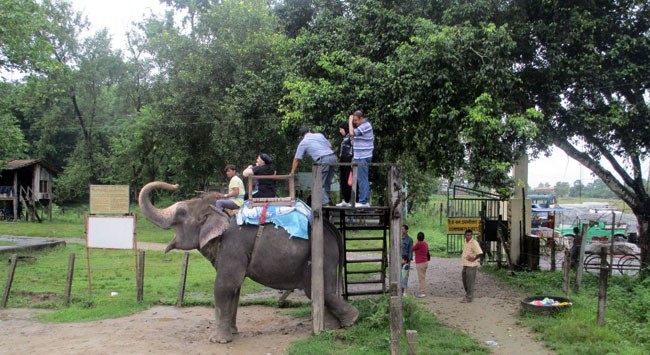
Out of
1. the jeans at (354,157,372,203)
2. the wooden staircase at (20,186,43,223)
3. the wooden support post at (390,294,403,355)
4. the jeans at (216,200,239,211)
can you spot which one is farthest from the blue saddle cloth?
the wooden staircase at (20,186,43,223)

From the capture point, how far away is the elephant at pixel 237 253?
9172 millimetres

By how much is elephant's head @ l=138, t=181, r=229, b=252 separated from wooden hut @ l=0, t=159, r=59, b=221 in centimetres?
2996

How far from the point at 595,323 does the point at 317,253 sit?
5043 mm

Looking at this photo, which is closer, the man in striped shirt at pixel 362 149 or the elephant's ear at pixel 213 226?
the man in striped shirt at pixel 362 149

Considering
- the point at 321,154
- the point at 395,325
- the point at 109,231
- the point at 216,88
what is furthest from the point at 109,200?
the point at 216,88

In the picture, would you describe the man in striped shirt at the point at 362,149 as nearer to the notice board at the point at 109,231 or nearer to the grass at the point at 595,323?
the grass at the point at 595,323

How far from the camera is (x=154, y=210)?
369 inches

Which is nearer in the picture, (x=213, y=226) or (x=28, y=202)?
(x=213, y=226)

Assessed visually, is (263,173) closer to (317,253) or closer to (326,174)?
(326,174)

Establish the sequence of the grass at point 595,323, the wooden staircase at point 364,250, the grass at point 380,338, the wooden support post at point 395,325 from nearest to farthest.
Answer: the wooden support post at point 395,325 → the grass at point 380,338 → the grass at point 595,323 → the wooden staircase at point 364,250

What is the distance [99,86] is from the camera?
43.8 m

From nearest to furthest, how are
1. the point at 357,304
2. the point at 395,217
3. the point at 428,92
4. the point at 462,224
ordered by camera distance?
1. the point at 395,217
2. the point at 357,304
3. the point at 428,92
4. the point at 462,224

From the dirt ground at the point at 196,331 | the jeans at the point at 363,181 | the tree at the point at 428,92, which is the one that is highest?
the tree at the point at 428,92

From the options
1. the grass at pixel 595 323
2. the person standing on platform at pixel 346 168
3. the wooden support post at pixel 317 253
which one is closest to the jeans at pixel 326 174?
the wooden support post at pixel 317 253
